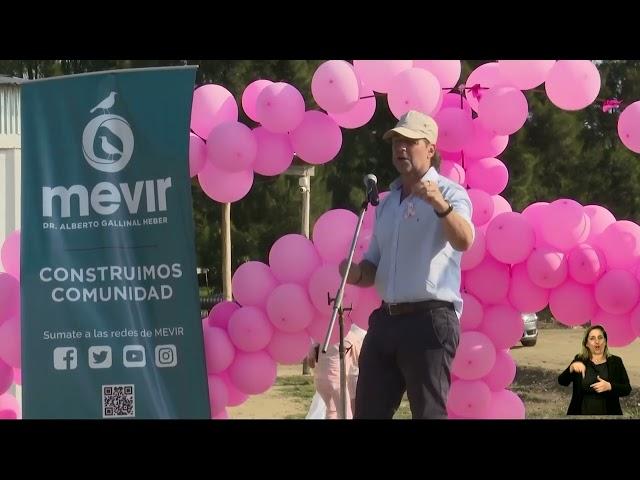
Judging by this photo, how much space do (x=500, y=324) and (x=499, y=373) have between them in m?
0.25

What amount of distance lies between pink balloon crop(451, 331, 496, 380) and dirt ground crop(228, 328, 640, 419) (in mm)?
4158

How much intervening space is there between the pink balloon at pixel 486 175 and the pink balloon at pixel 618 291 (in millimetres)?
656

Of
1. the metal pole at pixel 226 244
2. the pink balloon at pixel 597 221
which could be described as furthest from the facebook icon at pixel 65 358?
the metal pole at pixel 226 244

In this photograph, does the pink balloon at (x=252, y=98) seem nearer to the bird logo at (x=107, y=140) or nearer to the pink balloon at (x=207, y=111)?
the pink balloon at (x=207, y=111)

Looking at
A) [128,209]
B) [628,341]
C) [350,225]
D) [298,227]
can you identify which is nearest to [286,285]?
[350,225]

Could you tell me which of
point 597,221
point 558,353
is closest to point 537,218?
point 597,221

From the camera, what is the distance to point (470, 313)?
462 cm

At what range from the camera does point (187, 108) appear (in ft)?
14.9

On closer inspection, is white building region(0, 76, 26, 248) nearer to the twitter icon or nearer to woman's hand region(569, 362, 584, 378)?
the twitter icon

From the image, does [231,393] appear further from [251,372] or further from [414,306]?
[414,306]

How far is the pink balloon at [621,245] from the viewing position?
4.58 m

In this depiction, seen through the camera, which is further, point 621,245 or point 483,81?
point 483,81

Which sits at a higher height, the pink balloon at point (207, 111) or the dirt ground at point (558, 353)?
the pink balloon at point (207, 111)

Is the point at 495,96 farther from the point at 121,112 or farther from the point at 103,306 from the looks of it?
the point at 103,306
